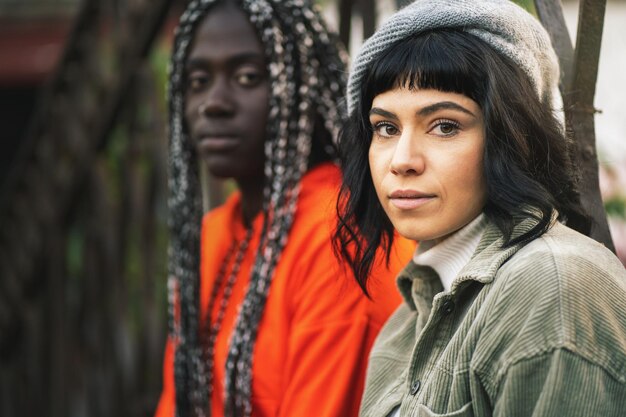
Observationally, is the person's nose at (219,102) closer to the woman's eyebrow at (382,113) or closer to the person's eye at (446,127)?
the woman's eyebrow at (382,113)

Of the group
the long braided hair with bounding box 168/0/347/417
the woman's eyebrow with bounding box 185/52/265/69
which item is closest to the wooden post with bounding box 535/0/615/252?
the long braided hair with bounding box 168/0/347/417

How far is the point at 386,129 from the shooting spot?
1.61 metres

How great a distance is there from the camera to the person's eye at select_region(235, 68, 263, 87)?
7.85 feet

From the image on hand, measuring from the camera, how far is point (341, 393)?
6.64 ft

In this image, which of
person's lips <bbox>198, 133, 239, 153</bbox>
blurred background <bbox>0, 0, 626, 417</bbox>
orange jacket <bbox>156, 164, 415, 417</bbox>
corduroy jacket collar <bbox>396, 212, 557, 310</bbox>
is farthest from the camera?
blurred background <bbox>0, 0, 626, 417</bbox>

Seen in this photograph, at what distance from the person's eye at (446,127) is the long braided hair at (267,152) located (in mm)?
817

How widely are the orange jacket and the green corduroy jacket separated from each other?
1.80 ft

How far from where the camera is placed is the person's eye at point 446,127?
1484mm

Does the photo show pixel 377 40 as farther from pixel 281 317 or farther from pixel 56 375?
pixel 56 375

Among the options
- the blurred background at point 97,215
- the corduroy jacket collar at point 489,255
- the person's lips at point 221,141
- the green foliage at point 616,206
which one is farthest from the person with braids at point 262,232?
the green foliage at point 616,206

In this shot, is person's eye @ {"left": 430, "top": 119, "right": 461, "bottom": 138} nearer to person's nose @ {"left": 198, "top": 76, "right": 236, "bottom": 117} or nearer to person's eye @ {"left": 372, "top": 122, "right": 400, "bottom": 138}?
person's eye @ {"left": 372, "top": 122, "right": 400, "bottom": 138}

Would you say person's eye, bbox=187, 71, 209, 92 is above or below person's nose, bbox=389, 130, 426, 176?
above

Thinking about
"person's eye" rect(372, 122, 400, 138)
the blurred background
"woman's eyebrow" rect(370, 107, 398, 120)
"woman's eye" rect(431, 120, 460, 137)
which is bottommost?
the blurred background

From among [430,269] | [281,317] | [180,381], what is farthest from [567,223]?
[180,381]
